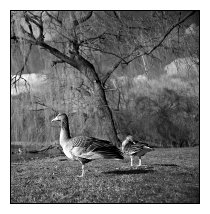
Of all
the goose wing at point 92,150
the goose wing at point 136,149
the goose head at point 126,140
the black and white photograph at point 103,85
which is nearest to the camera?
the goose wing at point 92,150

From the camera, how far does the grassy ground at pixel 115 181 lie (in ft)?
9.02

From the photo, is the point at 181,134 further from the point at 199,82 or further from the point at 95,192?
the point at 95,192

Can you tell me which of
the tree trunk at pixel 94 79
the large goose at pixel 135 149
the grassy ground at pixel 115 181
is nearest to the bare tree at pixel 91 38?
the tree trunk at pixel 94 79

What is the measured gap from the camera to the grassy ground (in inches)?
108

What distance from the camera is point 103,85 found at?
390cm

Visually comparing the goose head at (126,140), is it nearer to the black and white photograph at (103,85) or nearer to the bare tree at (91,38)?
the black and white photograph at (103,85)

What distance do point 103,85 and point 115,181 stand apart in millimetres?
1529

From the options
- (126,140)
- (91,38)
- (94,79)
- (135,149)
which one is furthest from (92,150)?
(91,38)

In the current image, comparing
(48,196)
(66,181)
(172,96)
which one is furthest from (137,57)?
(48,196)

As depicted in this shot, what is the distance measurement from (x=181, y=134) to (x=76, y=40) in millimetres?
2033

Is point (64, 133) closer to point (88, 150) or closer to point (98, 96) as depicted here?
point (88, 150)

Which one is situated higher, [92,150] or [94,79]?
[94,79]

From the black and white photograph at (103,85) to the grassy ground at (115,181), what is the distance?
27 millimetres

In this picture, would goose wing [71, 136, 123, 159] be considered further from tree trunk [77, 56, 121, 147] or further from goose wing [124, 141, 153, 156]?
tree trunk [77, 56, 121, 147]
